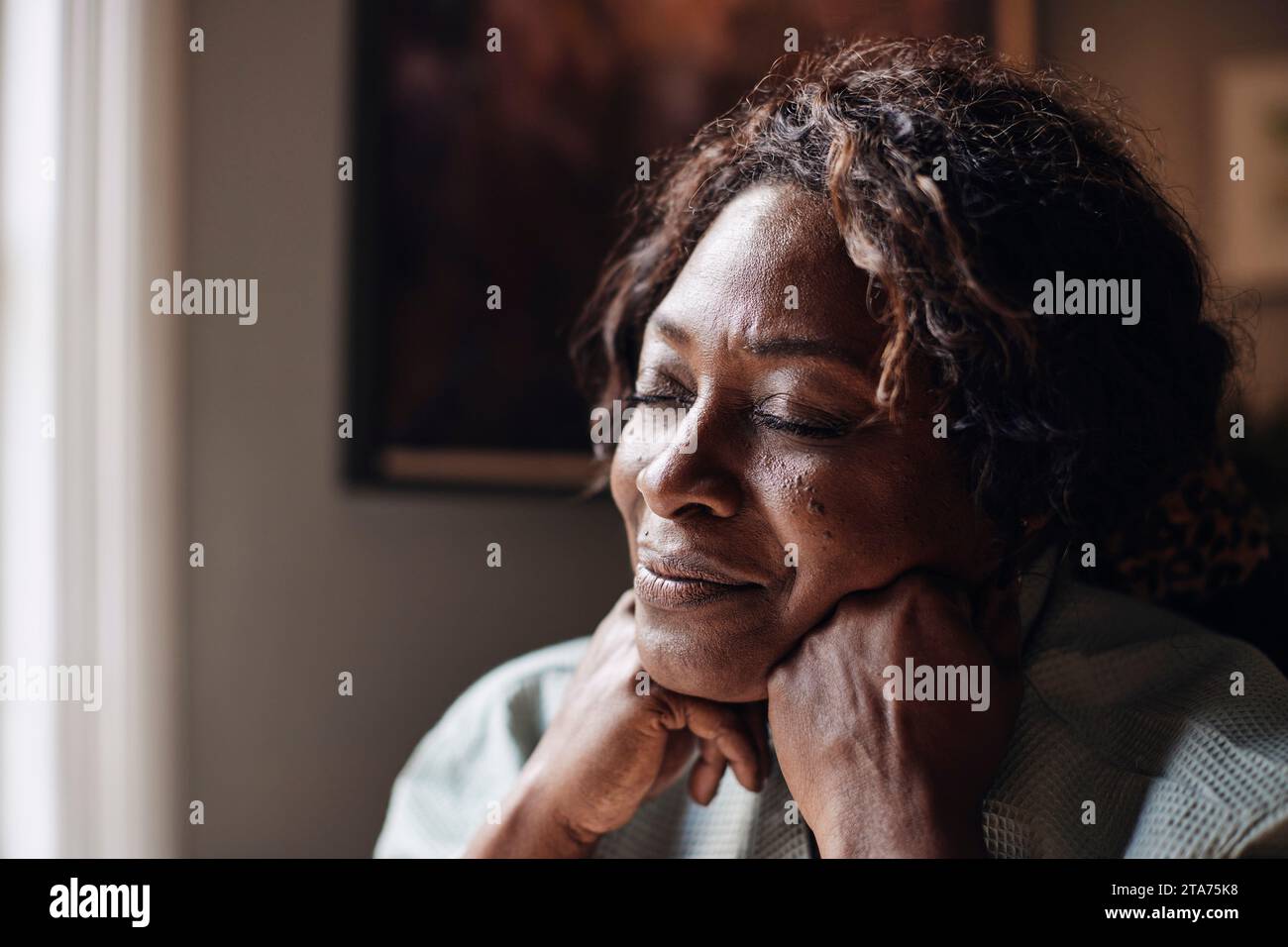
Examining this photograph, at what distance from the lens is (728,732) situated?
2.89 feet

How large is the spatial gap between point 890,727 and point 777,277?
0.34 metres

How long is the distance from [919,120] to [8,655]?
1.30 meters

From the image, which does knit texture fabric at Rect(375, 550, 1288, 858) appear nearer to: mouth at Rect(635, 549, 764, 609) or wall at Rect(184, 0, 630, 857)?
mouth at Rect(635, 549, 764, 609)

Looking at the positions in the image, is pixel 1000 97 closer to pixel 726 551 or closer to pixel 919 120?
pixel 919 120

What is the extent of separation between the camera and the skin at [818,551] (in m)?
0.75

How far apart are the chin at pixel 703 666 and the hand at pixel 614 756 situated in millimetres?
62

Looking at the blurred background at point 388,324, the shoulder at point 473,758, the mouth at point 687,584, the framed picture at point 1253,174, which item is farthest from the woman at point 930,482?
the framed picture at point 1253,174

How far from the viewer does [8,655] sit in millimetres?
1365

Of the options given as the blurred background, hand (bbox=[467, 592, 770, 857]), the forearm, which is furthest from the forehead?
the blurred background

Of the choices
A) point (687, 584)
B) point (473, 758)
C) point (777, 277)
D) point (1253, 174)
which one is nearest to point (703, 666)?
point (687, 584)

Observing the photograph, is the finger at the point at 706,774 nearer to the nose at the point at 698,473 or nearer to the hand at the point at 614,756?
the hand at the point at 614,756

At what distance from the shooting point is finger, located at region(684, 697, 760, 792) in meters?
0.88
